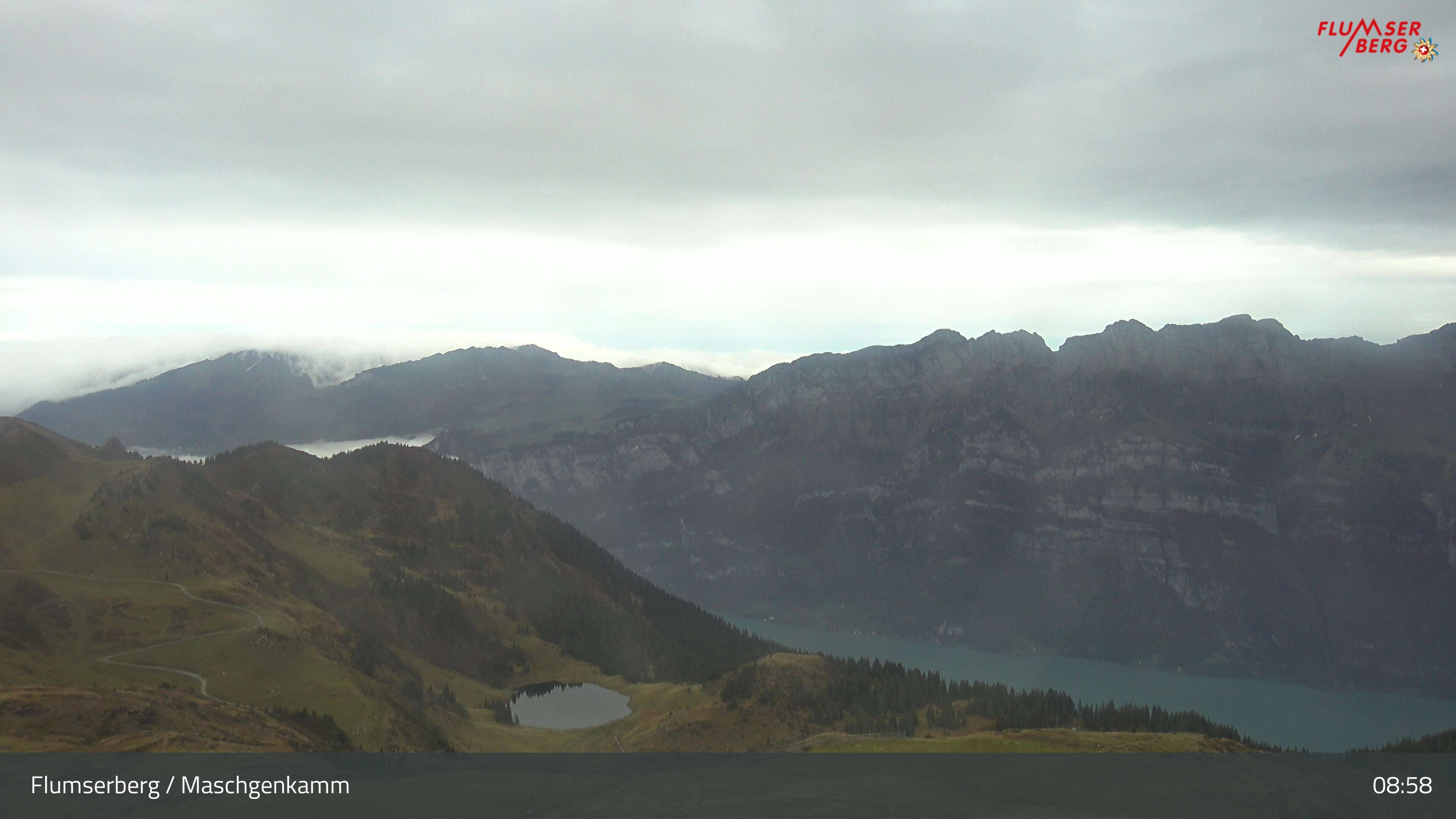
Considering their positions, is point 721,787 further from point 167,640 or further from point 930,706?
point 167,640

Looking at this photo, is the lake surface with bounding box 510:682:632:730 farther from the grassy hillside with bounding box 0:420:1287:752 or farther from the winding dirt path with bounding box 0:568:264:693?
the winding dirt path with bounding box 0:568:264:693

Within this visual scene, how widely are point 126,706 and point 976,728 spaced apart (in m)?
99.5

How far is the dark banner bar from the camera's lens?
68750 millimetres

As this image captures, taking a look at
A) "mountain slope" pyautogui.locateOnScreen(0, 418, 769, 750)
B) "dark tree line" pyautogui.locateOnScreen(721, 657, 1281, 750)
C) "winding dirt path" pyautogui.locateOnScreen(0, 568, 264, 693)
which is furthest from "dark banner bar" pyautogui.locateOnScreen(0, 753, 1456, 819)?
"winding dirt path" pyautogui.locateOnScreen(0, 568, 264, 693)

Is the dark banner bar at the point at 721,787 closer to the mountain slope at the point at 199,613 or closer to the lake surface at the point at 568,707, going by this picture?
the mountain slope at the point at 199,613

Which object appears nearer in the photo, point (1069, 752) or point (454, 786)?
point (454, 786)

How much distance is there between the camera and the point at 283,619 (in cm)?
13238

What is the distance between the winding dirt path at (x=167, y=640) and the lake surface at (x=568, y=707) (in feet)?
187

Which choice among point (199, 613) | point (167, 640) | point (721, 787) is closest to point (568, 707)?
point (199, 613)

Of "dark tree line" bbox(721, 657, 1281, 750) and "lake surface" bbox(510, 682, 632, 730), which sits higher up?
"dark tree line" bbox(721, 657, 1281, 750)

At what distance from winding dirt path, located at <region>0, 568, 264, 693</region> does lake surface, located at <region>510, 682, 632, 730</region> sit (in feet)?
187

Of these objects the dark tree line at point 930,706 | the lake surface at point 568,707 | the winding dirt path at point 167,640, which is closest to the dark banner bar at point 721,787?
the dark tree line at point 930,706

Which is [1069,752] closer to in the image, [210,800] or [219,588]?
[210,800]

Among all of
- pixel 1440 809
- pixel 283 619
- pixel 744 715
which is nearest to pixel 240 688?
pixel 283 619
